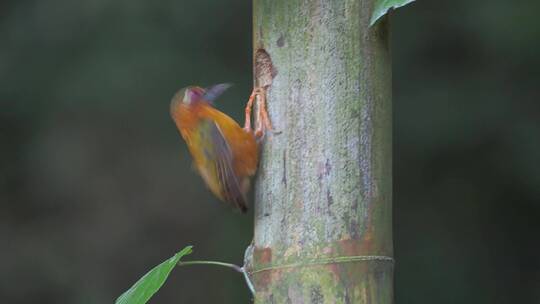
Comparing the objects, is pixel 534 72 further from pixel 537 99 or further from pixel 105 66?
pixel 105 66

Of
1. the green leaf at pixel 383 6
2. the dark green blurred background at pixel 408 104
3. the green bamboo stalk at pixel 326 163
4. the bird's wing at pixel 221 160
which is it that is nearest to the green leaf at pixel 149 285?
the green bamboo stalk at pixel 326 163

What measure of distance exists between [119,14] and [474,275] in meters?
2.64

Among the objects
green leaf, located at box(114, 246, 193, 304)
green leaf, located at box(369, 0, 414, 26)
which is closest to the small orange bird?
green leaf, located at box(114, 246, 193, 304)

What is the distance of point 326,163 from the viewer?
219 centimetres

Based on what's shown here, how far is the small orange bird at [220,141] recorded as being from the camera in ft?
7.82

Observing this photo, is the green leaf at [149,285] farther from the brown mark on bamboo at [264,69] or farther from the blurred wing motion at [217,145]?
the brown mark on bamboo at [264,69]

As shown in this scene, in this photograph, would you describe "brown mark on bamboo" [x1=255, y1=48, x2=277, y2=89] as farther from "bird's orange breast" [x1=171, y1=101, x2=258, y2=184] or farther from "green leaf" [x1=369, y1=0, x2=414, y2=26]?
"green leaf" [x1=369, y1=0, x2=414, y2=26]

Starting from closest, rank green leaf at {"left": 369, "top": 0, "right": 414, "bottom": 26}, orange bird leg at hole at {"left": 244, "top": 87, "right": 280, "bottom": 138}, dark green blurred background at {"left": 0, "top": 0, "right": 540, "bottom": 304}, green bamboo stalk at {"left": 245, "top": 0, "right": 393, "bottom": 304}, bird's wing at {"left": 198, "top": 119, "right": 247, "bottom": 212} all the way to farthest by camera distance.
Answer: green leaf at {"left": 369, "top": 0, "right": 414, "bottom": 26}, green bamboo stalk at {"left": 245, "top": 0, "right": 393, "bottom": 304}, orange bird leg at hole at {"left": 244, "top": 87, "right": 280, "bottom": 138}, bird's wing at {"left": 198, "top": 119, "right": 247, "bottom": 212}, dark green blurred background at {"left": 0, "top": 0, "right": 540, "bottom": 304}

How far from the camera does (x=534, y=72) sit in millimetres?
5602

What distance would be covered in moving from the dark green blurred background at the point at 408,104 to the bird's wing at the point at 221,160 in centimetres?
259

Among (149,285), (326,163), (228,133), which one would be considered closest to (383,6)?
(326,163)

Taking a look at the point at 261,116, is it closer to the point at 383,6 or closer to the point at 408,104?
the point at 383,6

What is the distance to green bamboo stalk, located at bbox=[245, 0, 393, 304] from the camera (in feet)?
7.08

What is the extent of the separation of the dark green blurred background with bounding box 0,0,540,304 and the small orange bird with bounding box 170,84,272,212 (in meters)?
2.45
